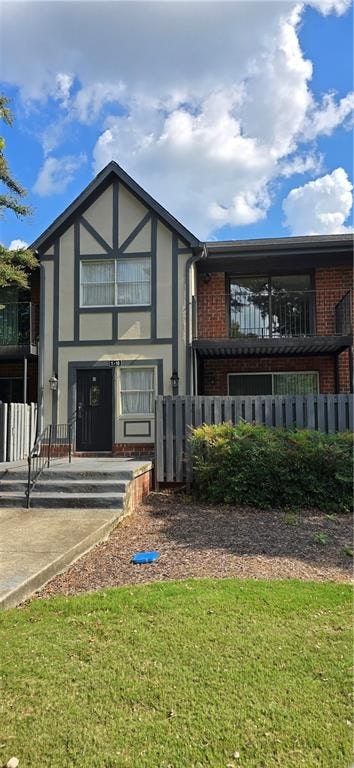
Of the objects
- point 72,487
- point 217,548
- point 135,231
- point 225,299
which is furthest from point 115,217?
point 217,548

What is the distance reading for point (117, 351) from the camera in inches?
525

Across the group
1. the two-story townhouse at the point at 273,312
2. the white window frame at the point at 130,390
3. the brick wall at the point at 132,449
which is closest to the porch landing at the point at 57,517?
the brick wall at the point at 132,449

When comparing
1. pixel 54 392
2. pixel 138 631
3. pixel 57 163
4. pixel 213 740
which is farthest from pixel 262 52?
pixel 54 392

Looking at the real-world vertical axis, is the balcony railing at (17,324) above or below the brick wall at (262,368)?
above

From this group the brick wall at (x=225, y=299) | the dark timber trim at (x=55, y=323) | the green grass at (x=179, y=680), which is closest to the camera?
the green grass at (x=179, y=680)

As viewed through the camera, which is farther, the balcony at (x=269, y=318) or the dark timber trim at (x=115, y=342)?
the balcony at (x=269, y=318)

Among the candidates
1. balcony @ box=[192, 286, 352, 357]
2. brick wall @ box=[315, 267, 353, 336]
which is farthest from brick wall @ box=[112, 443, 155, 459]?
brick wall @ box=[315, 267, 353, 336]

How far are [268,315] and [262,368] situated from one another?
A: 1.54 m

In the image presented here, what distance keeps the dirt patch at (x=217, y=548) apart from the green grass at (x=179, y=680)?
0.63 metres

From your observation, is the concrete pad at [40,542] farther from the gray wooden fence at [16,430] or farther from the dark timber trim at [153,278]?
the dark timber trim at [153,278]

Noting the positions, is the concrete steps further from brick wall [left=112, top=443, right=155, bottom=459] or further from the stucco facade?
the stucco facade

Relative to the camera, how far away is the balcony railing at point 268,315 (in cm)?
1390

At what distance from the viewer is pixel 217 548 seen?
5.67 metres

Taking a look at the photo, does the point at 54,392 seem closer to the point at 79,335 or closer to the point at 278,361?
the point at 79,335
